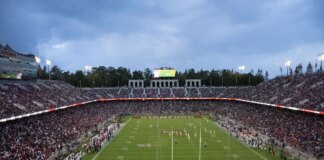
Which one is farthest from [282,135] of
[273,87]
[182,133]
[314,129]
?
[273,87]

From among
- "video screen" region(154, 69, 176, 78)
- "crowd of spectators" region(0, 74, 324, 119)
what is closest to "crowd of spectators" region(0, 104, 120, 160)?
"crowd of spectators" region(0, 74, 324, 119)

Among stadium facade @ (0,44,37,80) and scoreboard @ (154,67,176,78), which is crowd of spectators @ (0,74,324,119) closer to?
stadium facade @ (0,44,37,80)

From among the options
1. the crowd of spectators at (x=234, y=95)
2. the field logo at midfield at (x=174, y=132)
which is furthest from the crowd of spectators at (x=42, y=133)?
the field logo at midfield at (x=174, y=132)

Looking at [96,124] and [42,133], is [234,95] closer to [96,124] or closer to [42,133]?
[96,124]

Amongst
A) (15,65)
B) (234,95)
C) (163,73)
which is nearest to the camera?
(15,65)

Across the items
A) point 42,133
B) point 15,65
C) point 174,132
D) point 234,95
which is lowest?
point 174,132

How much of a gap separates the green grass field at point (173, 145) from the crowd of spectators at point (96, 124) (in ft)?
16.9

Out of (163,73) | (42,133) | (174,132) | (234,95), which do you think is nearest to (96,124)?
(174,132)

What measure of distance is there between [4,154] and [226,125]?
130 ft

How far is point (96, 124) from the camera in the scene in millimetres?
65312

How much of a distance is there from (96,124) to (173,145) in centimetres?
2142

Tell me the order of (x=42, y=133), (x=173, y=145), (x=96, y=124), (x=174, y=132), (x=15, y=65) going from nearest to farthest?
(x=42, y=133) → (x=173, y=145) → (x=15, y=65) → (x=174, y=132) → (x=96, y=124)

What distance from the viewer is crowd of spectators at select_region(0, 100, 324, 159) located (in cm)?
3966

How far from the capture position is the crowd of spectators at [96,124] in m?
39.7
